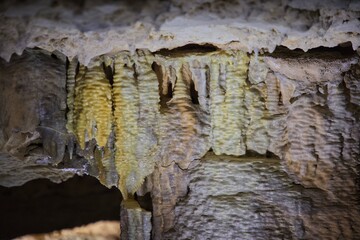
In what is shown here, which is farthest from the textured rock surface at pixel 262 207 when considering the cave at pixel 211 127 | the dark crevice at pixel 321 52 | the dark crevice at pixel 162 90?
the dark crevice at pixel 321 52

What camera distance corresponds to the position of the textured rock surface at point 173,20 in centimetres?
210

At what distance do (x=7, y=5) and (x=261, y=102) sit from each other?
226 cm

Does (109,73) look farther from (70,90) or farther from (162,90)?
(162,90)

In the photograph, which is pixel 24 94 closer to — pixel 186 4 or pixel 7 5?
pixel 7 5

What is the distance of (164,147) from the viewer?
12.3 ft

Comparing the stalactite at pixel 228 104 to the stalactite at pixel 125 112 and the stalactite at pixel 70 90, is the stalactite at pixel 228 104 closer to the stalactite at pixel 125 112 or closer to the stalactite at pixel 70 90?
the stalactite at pixel 125 112

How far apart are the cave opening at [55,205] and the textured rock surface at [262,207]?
2106 mm

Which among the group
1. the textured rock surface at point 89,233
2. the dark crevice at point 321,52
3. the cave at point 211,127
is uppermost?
the dark crevice at point 321,52

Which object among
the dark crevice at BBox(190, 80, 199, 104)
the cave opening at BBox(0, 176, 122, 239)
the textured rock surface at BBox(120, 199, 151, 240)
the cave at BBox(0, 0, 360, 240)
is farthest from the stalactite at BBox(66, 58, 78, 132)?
the cave opening at BBox(0, 176, 122, 239)

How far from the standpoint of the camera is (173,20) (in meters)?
2.35

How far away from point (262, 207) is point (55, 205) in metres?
2.92

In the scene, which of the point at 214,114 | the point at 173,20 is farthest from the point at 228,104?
the point at 173,20

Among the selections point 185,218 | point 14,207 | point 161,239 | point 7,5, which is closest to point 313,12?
point 7,5

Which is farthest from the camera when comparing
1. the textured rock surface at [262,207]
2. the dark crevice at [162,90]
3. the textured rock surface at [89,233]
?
the textured rock surface at [89,233]
